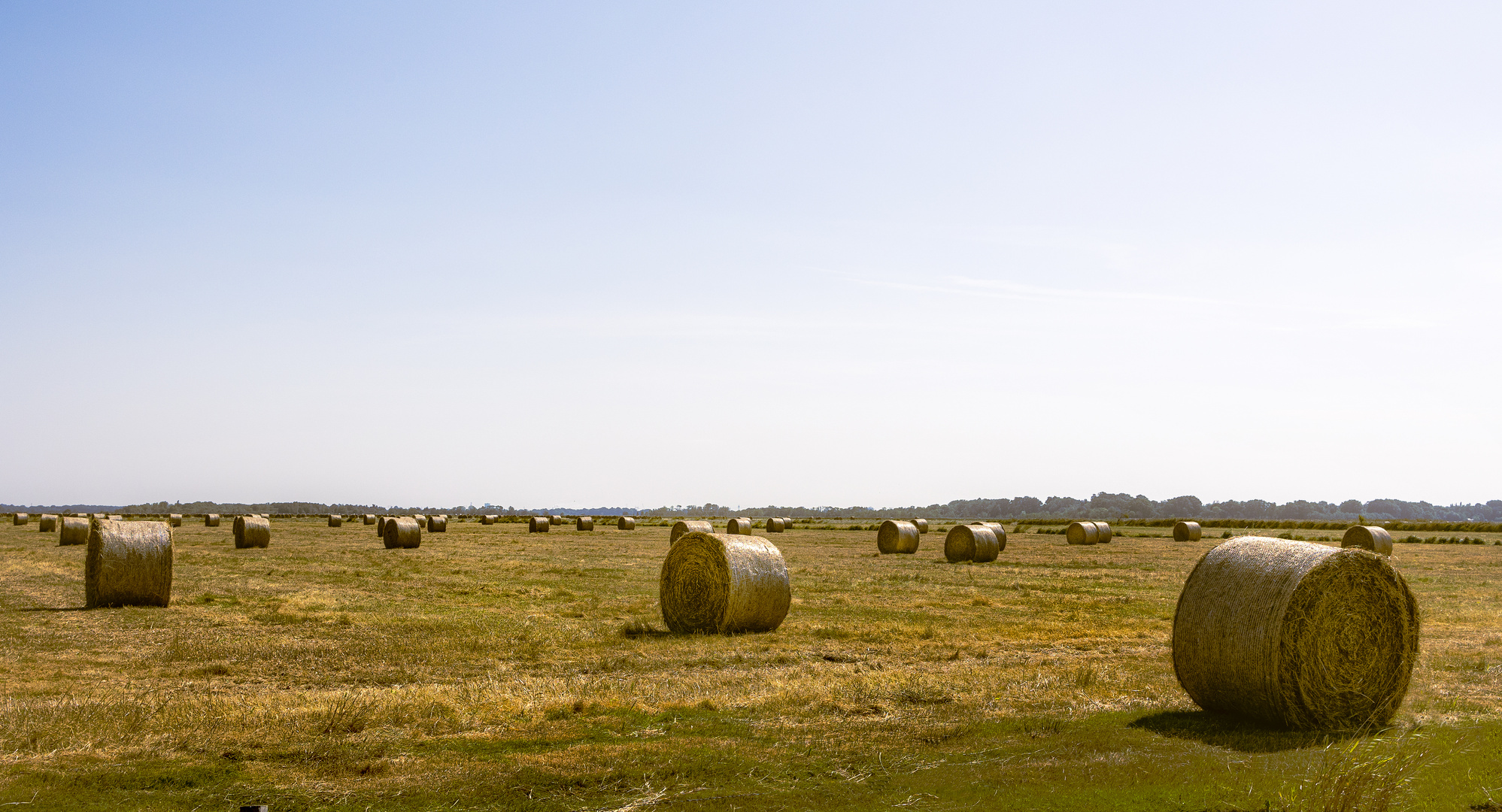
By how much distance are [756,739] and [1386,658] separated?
6.82 metres

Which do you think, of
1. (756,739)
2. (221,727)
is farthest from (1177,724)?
(221,727)

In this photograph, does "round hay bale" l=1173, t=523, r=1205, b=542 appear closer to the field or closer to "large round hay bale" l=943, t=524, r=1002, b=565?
"large round hay bale" l=943, t=524, r=1002, b=565

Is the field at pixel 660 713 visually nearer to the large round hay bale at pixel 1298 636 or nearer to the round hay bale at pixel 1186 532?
the large round hay bale at pixel 1298 636

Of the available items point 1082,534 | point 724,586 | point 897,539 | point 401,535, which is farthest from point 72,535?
point 1082,534

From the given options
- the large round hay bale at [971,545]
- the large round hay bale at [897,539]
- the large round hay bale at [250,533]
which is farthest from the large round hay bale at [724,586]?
the large round hay bale at [250,533]

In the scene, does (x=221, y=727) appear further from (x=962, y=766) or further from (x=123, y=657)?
(x=962, y=766)

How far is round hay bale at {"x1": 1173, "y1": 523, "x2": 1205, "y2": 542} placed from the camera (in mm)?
59306

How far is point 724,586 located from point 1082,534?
38.5 meters

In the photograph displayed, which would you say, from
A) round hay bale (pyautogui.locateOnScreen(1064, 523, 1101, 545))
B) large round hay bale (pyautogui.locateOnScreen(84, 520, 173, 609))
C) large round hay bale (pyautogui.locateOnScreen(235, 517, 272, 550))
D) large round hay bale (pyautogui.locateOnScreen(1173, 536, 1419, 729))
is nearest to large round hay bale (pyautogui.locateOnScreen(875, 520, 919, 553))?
round hay bale (pyautogui.locateOnScreen(1064, 523, 1101, 545))

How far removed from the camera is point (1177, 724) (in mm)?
10727

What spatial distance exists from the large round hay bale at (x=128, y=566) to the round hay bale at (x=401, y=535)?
23225mm

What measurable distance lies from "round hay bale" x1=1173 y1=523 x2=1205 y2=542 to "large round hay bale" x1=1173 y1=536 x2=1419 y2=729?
165ft

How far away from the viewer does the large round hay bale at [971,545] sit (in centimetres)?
3862

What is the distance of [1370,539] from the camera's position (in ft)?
134
